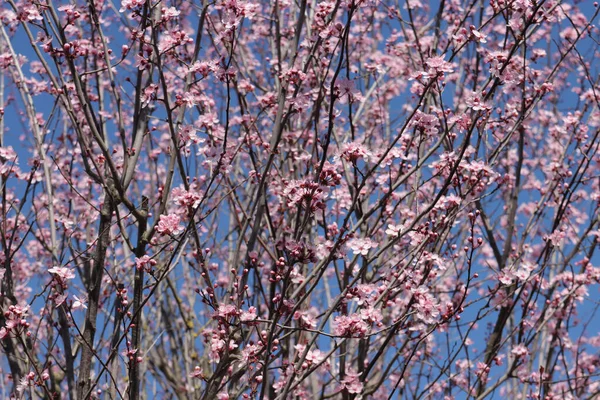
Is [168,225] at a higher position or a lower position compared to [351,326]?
higher

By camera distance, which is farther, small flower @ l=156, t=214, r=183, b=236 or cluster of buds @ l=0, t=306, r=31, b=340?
cluster of buds @ l=0, t=306, r=31, b=340

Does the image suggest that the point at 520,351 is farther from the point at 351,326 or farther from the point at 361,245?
the point at 351,326

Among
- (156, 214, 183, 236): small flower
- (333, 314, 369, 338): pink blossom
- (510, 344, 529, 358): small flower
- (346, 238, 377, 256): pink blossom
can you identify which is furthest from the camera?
(510, 344, 529, 358): small flower

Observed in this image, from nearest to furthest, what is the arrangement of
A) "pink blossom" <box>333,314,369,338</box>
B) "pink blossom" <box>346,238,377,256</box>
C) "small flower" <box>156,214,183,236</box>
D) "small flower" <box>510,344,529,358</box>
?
"pink blossom" <box>333,314,369,338</box> < "small flower" <box>156,214,183,236</box> < "pink blossom" <box>346,238,377,256</box> < "small flower" <box>510,344,529,358</box>

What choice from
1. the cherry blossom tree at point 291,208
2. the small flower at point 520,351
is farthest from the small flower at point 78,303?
the small flower at point 520,351

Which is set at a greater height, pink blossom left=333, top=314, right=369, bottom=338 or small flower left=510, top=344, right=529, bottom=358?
small flower left=510, top=344, right=529, bottom=358

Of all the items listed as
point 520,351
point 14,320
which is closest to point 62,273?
point 14,320

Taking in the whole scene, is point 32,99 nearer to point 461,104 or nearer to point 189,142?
point 189,142

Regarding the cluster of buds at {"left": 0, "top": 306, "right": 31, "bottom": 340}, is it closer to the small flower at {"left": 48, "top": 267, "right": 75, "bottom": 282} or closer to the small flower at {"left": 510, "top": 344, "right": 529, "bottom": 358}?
the small flower at {"left": 48, "top": 267, "right": 75, "bottom": 282}

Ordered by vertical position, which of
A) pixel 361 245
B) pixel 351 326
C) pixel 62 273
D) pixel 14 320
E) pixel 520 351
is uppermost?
pixel 520 351

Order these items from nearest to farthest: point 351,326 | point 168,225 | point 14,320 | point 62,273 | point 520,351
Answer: point 351,326 < point 168,225 < point 62,273 < point 14,320 < point 520,351

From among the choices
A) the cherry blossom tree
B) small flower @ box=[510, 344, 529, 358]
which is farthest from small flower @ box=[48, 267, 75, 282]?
small flower @ box=[510, 344, 529, 358]

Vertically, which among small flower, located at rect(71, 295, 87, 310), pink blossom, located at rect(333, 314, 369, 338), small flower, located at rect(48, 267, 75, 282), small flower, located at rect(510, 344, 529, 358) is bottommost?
pink blossom, located at rect(333, 314, 369, 338)

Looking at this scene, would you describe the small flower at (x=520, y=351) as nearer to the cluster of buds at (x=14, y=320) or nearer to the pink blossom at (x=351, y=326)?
the pink blossom at (x=351, y=326)
